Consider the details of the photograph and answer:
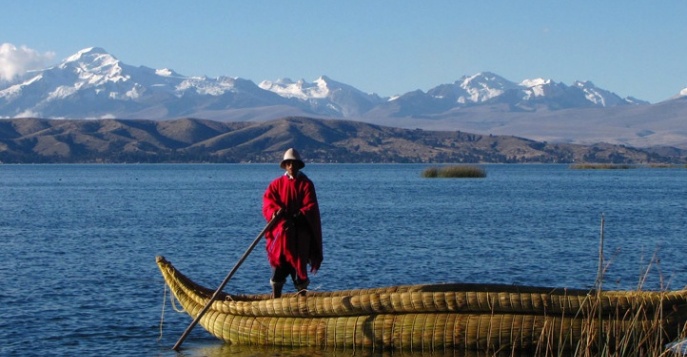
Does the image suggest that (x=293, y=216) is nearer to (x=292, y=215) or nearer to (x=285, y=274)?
(x=292, y=215)

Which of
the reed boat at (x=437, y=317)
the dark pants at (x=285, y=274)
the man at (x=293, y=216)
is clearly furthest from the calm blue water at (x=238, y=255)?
the man at (x=293, y=216)

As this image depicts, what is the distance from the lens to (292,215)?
14484 millimetres

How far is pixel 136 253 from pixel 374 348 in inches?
642

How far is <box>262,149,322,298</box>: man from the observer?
14438mm

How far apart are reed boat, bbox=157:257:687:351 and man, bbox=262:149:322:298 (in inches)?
20.7

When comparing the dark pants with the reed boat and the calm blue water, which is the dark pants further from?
the calm blue water

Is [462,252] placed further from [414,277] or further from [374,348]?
[374,348]

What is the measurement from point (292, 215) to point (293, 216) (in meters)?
0.02

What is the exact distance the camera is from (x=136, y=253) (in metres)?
29.5

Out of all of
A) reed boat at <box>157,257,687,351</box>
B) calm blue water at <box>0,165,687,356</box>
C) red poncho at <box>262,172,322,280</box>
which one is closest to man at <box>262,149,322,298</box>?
red poncho at <box>262,172,322,280</box>

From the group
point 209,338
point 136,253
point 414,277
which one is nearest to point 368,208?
point 136,253

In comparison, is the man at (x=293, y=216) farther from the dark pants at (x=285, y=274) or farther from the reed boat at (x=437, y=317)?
the reed boat at (x=437, y=317)

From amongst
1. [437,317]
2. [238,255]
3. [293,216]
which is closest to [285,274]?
[293,216]

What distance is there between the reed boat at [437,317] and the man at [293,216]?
527mm
